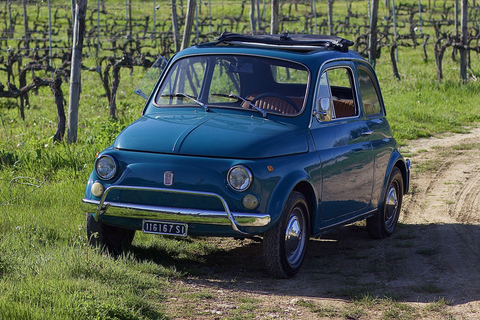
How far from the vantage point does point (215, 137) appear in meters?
5.37

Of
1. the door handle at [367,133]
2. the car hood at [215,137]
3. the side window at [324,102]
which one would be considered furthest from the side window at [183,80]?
the door handle at [367,133]

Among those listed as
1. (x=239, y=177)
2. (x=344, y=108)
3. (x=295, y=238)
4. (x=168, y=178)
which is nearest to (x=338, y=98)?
(x=344, y=108)

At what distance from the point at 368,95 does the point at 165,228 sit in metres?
3.06

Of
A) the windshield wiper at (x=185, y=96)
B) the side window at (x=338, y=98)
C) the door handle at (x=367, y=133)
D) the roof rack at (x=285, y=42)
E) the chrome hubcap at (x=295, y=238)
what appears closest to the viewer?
the chrome hubcap at (x=295, y=238)

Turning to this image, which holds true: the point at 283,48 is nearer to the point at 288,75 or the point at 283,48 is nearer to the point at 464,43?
the point at 288,75

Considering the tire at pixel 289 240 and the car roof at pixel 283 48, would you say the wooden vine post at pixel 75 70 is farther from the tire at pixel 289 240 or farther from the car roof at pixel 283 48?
the tire at pixel 289 240

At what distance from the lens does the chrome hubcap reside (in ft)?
18.2

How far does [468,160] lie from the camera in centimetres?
1096

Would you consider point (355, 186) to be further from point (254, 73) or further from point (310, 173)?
point (254, 73)

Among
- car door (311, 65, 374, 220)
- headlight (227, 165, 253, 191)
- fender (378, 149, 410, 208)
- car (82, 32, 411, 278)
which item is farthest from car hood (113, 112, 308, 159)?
fender (378, 149, 410, 208)

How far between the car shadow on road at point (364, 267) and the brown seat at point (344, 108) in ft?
4.34

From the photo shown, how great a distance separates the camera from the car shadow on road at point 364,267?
17.4ft

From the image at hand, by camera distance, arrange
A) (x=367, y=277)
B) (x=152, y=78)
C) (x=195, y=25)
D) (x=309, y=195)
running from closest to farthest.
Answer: (x=367, y=277), (x=309, y=195), (x=152, y=78), (x=195, y=25)

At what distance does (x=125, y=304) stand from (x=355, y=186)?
9.35 feet
